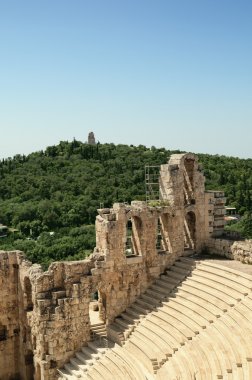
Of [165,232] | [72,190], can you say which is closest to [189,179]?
[165,232]

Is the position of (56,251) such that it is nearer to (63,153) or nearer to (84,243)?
(84,243)

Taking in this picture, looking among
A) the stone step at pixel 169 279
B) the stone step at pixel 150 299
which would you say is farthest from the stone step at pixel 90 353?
the stone step at pixel 169 279

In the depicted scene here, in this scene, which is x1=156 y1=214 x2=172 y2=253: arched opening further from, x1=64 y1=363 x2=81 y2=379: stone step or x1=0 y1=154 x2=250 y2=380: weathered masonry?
x1=64 y1=363 x2=81 y2=379: stone step

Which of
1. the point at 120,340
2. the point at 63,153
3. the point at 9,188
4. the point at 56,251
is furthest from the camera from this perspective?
the point at 63,153

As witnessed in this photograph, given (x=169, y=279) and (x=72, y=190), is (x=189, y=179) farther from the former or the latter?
(x=72, y=190)

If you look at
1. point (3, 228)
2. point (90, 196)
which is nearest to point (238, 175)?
point (90, 196)

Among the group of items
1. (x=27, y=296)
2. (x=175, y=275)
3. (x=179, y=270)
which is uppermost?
(x=179, y=270)

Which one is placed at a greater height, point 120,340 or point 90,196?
point 90,196

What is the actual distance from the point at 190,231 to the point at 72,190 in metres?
38.4

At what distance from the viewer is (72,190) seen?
203ft

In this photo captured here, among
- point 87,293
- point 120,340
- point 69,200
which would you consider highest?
point 69,200

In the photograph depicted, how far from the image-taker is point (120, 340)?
66.6ft

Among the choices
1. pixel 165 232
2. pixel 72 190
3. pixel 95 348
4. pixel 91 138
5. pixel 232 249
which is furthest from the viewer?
pixel 91 138

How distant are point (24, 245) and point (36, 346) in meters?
30.1
